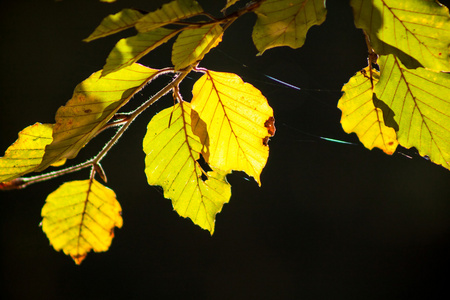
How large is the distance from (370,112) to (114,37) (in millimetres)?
3173

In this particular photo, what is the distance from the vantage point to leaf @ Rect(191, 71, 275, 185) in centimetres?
53

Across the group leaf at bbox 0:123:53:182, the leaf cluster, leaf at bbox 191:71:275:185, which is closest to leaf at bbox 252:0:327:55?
the leaf cluster

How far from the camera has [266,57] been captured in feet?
10.7

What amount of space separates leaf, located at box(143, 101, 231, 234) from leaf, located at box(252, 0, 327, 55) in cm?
18

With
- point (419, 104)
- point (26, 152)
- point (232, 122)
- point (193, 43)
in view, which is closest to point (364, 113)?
point (419, 104)

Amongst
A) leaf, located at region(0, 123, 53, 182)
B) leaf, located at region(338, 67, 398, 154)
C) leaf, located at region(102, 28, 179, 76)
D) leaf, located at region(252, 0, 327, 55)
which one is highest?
leaf, located at region(102, 28, 179, 76)

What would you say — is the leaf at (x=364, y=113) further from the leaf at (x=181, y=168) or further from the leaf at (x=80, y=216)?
the leaf at (x=80, y=216)

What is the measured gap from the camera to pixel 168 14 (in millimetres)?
340

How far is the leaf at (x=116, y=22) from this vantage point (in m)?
0.32

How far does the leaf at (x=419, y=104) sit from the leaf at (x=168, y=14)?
0.25 meters

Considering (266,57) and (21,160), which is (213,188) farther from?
(266,57)

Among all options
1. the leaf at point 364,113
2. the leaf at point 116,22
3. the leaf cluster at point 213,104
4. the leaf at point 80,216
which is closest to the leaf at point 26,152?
the leaf cluster at point 213,104

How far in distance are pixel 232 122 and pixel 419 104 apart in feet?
0.87

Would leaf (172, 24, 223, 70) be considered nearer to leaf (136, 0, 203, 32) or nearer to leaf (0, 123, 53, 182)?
leaf (136, 0, 203, 32)
